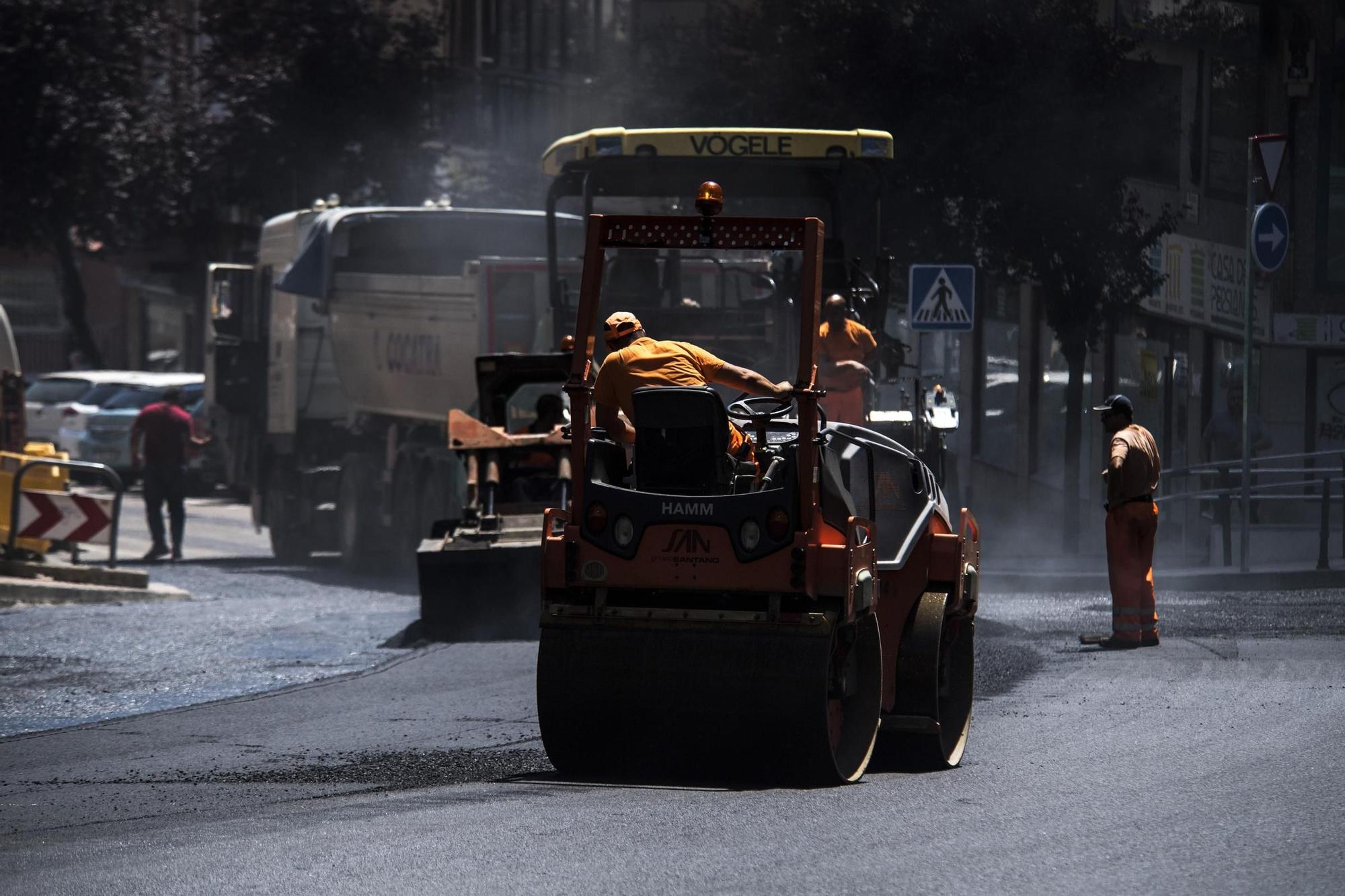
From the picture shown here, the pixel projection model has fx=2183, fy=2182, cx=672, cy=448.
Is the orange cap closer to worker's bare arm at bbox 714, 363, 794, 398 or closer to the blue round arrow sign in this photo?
worker's bare arm at bbox 714, 363, 794, 398

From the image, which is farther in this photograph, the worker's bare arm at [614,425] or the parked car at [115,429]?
the parked car at [115,429]

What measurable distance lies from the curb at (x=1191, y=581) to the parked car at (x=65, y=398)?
1982 cm

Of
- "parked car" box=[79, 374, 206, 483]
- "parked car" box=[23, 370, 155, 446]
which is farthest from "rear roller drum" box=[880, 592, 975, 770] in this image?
"parked car" box=[23, 370, 155, 446]

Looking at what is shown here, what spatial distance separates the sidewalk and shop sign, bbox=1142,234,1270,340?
4.97m

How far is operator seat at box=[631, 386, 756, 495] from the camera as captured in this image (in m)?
7.79

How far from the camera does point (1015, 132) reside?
2012cm

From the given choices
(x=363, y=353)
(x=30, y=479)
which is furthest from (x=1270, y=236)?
(x=30, y=479)

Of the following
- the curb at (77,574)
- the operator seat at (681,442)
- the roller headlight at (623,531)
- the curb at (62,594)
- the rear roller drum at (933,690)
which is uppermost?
the operator seat at (681,442)

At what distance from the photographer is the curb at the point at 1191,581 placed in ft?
55.1

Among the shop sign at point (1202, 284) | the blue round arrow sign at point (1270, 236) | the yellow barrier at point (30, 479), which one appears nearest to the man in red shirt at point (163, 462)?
the yellow barrier at point (30, 479)

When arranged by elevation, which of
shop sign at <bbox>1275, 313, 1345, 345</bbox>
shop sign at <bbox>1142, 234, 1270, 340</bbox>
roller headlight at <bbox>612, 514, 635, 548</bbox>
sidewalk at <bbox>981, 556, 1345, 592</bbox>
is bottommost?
sidewalk at <bbox>981, 556, 1345, 592</bbox>

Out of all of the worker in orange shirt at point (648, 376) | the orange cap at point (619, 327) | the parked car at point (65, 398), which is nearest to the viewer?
the worker in orange shirt at point (648, 376)

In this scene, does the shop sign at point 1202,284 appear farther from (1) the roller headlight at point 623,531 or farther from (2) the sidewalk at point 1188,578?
(1) the roller headlight at point 623,531

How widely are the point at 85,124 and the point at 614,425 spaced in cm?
3663
